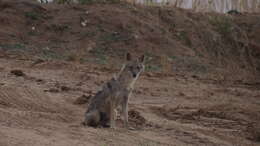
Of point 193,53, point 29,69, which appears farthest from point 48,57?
point 193,53

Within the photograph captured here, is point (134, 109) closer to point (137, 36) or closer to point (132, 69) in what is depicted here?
point (132, 69)

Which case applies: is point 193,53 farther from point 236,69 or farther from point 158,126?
point 158,126

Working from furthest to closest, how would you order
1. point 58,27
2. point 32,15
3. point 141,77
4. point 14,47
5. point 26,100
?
point 32,15 → point 58,27 → point 14,47 → point 141,77 → point 26,100

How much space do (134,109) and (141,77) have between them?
508 centimetres

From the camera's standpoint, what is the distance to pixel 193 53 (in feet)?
73.3

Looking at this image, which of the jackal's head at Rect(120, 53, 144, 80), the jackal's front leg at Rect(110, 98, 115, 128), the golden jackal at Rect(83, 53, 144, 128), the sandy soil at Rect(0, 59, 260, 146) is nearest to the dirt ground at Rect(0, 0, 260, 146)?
the sandy soil at Rect(0, 59, 260, 146)

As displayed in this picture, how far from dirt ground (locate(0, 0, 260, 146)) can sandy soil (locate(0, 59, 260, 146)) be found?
0.02 meters

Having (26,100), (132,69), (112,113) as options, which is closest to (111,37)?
(26,100)

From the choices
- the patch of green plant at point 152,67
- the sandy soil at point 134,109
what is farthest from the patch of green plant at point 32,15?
the patch of green plant at point 152,67

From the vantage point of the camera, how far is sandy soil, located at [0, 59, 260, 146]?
25.2 feet

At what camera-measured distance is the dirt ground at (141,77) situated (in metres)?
8.51

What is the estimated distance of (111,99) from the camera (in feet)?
29.1

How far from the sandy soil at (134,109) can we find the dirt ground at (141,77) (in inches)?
0.9

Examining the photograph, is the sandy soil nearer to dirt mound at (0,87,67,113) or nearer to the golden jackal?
dirt mound at (0,87,67,113)
